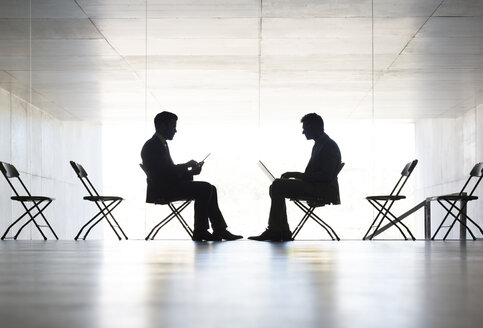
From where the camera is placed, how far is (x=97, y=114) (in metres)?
8.02

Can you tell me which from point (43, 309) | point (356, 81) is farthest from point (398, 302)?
point (356, 81)

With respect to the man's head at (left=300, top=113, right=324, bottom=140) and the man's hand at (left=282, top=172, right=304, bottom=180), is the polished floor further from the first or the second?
the man's head at (left=300, top=113, right=324, bottom=140)

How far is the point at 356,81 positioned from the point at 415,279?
698cm

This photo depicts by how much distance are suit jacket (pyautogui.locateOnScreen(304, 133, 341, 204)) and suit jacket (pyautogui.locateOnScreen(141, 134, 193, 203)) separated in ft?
3.54

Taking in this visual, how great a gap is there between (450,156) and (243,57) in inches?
123

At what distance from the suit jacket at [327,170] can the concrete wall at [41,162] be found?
3.49 m

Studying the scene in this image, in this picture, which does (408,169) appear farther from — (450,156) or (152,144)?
(152,144)

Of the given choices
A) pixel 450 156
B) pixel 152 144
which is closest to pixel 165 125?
pixel 152 144

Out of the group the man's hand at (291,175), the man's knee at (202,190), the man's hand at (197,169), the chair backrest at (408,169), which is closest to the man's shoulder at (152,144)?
the man's hand at (197,169)

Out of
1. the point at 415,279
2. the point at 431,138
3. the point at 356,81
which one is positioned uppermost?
the point at 356,81

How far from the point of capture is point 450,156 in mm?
9133

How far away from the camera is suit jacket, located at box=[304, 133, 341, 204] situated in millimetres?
5859

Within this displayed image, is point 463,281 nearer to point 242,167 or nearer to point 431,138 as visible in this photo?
point 242,167

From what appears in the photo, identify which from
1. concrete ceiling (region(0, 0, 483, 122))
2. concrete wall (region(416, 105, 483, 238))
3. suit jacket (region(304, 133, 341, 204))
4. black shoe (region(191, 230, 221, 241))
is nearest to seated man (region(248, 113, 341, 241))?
suit jacket (region(304, 133, 341, 204))
